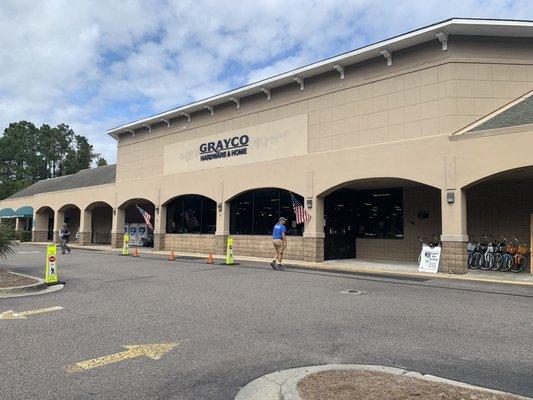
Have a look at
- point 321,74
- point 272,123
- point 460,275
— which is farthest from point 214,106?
point 460,275

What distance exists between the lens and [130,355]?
567 centimetres

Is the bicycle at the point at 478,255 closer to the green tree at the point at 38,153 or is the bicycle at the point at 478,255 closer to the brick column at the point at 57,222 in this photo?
the brick column at the point at 57,222

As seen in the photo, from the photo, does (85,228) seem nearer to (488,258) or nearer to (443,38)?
(443,38)

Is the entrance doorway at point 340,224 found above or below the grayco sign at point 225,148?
below

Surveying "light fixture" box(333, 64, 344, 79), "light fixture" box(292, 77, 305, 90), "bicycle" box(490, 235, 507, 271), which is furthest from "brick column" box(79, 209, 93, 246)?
"bicycle" box(490, 235, 507, 271)

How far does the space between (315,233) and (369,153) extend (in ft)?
13.5

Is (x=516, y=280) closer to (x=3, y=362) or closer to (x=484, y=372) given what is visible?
(x=484, y=372)

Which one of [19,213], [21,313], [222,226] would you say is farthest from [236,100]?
[19,213]

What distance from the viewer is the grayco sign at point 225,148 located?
23.2m

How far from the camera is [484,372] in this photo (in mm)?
5109

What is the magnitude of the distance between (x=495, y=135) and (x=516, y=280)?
459 cm

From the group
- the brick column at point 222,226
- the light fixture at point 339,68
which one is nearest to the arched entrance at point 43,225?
the brick column at point 222,226

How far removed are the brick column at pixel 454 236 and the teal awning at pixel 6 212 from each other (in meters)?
42.2

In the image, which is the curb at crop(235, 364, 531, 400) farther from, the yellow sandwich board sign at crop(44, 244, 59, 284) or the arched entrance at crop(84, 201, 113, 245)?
the arched entrance at crop(84, 201, 113, 245)
